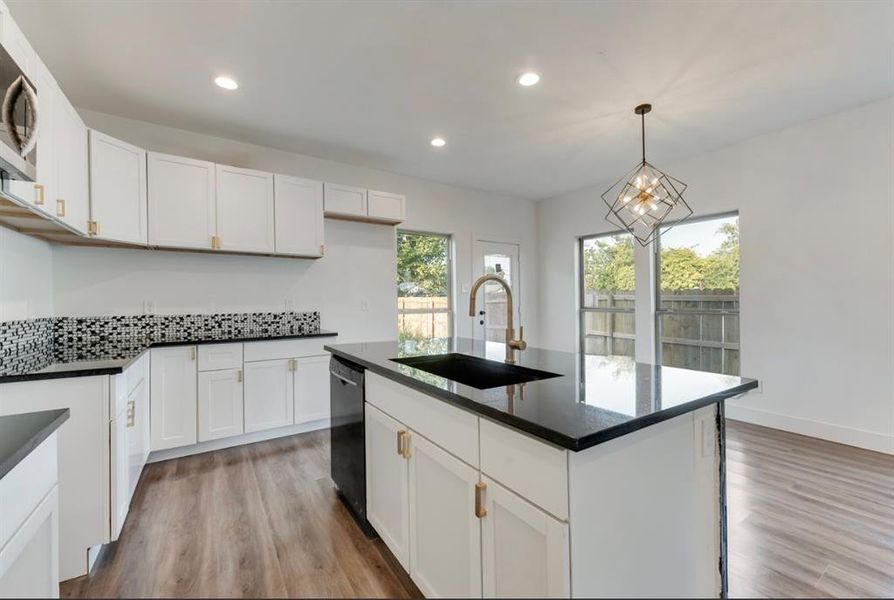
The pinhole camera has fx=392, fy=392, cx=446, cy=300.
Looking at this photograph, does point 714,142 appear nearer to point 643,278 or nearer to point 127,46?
point 643,278

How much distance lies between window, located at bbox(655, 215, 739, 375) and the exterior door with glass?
1.79 m

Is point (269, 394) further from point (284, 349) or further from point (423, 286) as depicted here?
point (423, 286)

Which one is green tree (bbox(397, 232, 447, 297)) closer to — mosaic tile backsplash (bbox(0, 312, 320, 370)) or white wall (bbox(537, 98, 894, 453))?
mosaic tile backsplash (bbox(0, 312, 320, 370))

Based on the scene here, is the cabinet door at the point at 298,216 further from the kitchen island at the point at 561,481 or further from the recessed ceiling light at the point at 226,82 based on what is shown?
the kitchen island at the point at 561,481

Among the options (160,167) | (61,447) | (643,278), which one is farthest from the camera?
(643,278)

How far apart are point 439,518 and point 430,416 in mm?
326

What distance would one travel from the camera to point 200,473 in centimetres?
265

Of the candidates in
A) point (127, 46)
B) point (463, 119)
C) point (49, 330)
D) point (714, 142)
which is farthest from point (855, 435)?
point (49, 330)

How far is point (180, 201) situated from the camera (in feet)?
9.87

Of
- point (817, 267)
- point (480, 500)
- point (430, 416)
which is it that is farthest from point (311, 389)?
point (817, 267)

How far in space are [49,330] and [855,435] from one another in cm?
603

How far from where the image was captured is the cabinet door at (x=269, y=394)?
10.3 feet

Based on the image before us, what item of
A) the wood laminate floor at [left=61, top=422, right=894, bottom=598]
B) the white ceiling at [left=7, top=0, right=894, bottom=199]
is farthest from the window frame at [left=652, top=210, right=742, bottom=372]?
the wood laminate floor at [left=61, top=422, right=894, bottom=598]

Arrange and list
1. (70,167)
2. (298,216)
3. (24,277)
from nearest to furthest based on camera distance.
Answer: (70,167)
(24,277)
(298,216)
